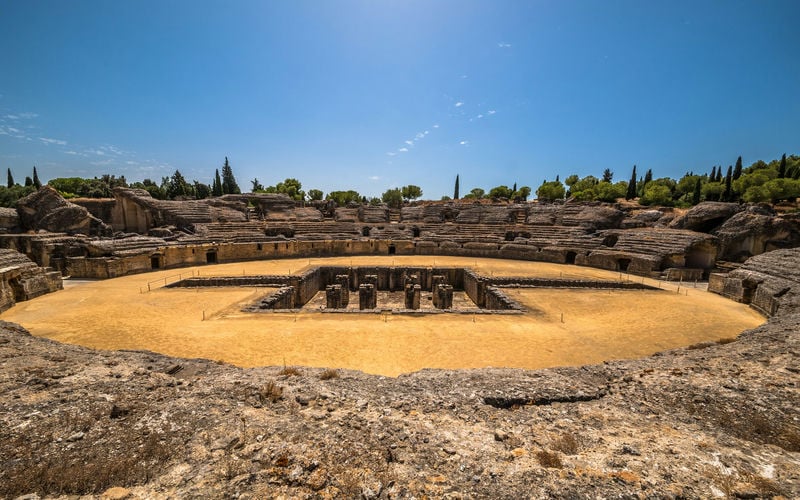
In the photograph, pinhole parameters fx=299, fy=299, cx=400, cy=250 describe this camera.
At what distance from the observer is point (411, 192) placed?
7094cm

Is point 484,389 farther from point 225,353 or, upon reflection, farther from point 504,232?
point 504,232

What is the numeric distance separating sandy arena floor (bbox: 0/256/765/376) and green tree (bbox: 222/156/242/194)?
148ft

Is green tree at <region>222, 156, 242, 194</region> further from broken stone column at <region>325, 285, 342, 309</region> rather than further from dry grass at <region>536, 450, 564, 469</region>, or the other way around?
dry grass at <region>536, 450, 564, 469</region>

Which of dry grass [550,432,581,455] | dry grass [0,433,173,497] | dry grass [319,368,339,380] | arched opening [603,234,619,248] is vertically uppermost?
arched opening [603,234,619,248]

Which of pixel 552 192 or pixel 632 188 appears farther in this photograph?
pixel 552 192

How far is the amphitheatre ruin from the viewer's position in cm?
327

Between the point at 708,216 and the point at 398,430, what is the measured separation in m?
31.3

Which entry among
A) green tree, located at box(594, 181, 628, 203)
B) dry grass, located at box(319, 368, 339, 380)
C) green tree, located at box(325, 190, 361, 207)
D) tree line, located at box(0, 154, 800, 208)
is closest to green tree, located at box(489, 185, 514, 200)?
tree line, located at box(0, 154, 800, 208)

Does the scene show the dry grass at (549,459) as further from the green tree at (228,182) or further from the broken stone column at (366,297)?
the green tree at (228,182)

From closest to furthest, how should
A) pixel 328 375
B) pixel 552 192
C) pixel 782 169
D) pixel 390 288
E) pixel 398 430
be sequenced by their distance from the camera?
pixel 398 430 → pixel 328 375 → pixel 390 288 → pixel 782 169 → pixel 552 192

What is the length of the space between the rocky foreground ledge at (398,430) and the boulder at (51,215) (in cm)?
2751

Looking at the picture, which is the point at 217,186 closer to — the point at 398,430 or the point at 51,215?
the point at 51,215

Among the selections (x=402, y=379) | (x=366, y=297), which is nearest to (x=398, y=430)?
(x=402, y=379)

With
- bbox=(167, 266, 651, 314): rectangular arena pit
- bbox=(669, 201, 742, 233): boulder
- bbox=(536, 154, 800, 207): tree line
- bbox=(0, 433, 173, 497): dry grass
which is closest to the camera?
bbox=(0, 433, 173, 497): dry grass
